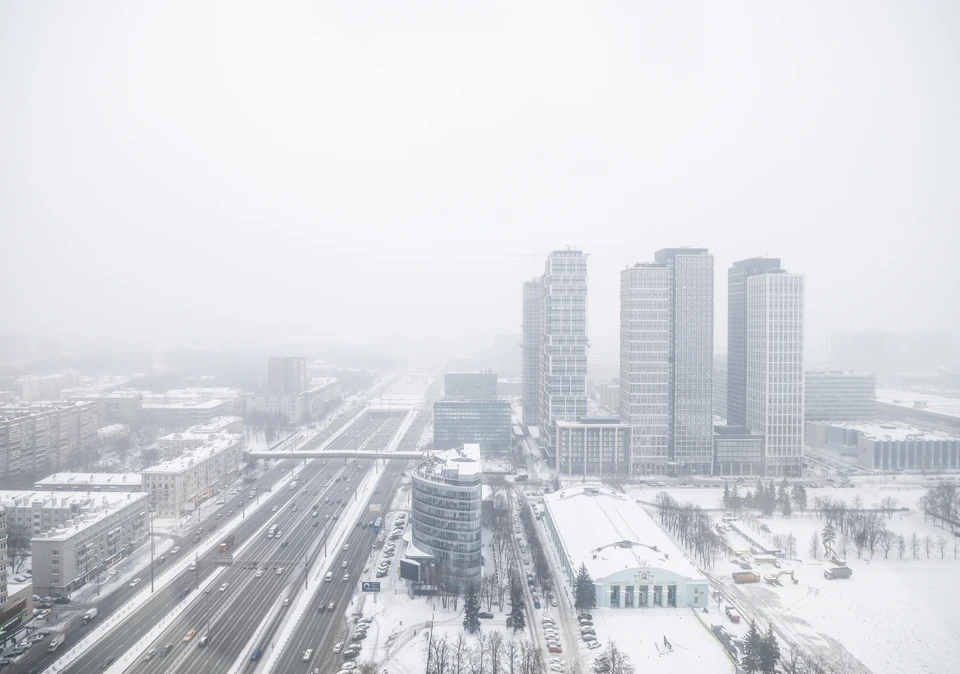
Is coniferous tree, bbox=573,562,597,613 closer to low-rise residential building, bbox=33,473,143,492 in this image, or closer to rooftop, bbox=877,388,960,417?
low-rise residential building, bbox=33,473,143,492

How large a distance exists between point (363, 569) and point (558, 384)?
1327cm

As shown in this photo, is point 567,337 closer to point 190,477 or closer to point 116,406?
point 190,477

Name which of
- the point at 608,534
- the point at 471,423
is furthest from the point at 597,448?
the point at 608,534

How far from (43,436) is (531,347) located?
22996 millimetres

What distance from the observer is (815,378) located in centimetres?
3027

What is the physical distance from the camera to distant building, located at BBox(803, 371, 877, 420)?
29.8 meters

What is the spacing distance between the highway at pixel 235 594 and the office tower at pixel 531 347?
14.3m

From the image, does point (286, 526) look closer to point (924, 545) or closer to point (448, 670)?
point (448, 670)

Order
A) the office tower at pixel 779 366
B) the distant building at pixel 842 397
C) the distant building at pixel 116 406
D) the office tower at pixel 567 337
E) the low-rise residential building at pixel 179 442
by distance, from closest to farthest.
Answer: the low-rise residential building at pixel 179 442, the office tower at pixel 779 366, the office tower at pixel 567 337, the distant building at pixel 116 406, the distant building at pixel 842 397

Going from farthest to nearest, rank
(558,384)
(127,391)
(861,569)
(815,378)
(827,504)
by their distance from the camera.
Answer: (127,391) < (815,378) < (558,384) < (827,504) < (861,569)

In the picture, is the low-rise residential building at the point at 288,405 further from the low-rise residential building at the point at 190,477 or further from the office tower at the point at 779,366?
the office tower at the point at 779,366

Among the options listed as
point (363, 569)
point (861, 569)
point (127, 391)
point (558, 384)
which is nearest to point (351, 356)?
point (127, 391)

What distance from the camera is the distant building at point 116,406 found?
28864mm

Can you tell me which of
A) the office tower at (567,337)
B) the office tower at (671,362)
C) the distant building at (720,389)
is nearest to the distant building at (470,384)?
the office tower at (567,337)
